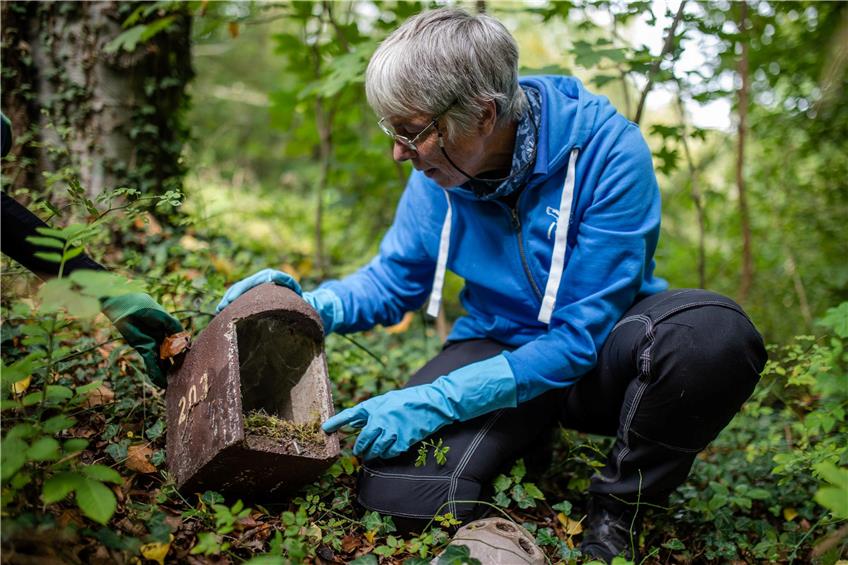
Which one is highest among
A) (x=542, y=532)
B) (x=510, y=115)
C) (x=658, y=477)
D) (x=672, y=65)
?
(x=672, y=65)

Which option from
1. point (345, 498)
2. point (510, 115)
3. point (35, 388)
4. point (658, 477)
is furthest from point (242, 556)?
point (510, 115)

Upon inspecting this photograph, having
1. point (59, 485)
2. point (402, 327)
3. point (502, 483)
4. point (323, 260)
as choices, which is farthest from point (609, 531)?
point (323, 260)

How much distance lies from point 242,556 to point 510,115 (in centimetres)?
161

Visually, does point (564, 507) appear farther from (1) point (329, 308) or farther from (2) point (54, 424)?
(2) point (54, 424)

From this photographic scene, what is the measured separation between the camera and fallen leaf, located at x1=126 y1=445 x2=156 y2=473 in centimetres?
195

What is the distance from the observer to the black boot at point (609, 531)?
2.06 metres

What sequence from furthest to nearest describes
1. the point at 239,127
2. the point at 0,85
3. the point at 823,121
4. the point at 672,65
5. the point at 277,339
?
the point at 239,127
the point at 823,121
the point at 0,85
the point at 672,65
the point at 277,339

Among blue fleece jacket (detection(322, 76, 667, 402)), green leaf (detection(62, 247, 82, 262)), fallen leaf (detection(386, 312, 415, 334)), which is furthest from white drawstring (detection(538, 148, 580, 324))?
fallen leaf (detection(386, 312, 415, 334))

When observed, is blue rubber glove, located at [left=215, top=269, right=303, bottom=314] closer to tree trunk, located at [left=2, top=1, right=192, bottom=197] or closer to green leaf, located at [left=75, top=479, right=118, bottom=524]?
green leaf, located at [left=75, top=479, right=118, bottom=524]

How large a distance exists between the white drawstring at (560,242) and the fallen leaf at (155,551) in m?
1.34

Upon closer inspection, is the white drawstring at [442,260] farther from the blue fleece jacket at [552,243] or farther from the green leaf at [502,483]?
the green leaf at [502,483]

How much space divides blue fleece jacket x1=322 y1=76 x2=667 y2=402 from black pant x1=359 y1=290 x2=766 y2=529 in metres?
0.14

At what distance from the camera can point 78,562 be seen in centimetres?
144

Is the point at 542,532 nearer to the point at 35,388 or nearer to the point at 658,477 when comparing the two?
the point at 658,477
